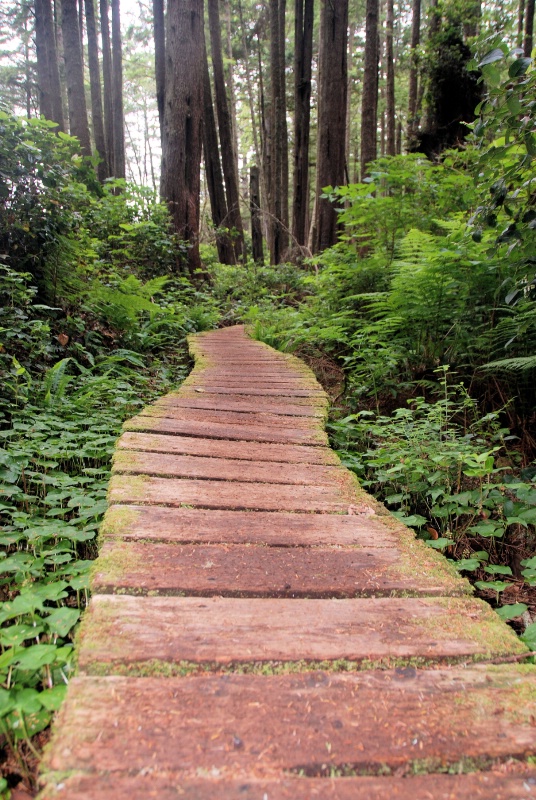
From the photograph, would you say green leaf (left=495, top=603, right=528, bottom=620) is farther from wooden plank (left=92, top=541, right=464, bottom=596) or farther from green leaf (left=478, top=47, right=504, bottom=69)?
green leaf (left=478, top=47, right=504, bottom=69)

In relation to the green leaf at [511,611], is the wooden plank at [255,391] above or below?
above

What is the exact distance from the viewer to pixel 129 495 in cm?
195

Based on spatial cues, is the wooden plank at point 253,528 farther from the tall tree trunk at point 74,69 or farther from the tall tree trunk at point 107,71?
the tall tree trunk at point 107,71

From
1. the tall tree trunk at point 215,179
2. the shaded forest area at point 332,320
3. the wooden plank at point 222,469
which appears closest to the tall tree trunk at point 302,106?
the tall tree trunk at point 215,179

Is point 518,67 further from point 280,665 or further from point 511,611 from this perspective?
point 280,665

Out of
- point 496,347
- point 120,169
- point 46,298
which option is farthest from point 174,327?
point 120,169

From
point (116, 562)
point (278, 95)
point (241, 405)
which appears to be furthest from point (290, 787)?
point (278, 95)

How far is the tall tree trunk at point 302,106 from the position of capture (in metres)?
14.4

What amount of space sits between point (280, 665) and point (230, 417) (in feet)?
7.44

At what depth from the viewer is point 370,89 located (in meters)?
11.5

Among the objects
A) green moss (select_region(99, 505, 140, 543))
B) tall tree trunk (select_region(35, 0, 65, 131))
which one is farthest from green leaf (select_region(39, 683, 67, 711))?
tall tree trunk (select_region(35, 0, 65, 131))

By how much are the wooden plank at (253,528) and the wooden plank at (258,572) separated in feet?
0.17

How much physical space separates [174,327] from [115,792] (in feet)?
21.7

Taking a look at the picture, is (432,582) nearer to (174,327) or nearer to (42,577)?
(42,577)
